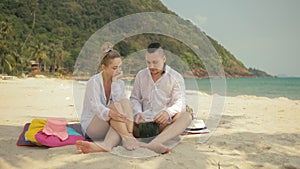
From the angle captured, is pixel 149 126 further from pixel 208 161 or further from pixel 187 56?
pixel 187 56

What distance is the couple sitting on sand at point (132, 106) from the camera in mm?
3055

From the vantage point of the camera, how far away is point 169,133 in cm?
319

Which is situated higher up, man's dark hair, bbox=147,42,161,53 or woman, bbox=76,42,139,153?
man's dark hair, bbox=147,42,161,53

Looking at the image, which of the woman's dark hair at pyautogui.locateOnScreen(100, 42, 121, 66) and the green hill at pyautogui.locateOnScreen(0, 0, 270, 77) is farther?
the green hill at pyautogui.locateOnScreen(0, 0, 270, 77)

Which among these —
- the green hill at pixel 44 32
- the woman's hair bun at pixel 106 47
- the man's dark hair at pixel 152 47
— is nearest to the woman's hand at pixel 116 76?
the woman's hair bun at pixel 106 47

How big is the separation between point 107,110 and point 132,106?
1.63 ft

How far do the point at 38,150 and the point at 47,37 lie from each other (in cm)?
5066

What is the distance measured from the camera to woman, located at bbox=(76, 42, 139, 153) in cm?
303

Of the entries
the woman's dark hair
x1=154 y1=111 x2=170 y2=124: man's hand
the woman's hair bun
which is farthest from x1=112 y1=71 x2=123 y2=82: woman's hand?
x1=154 y1=111 x2=170 y2=124: man's hand

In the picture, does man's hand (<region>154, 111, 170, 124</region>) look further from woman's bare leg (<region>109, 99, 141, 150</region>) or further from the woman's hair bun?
the woman's hair bun

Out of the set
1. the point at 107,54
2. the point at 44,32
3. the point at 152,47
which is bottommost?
the point at 107,54

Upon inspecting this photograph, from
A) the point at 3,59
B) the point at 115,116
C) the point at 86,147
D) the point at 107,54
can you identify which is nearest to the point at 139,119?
the point at 115,116

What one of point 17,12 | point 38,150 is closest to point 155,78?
point 38,150

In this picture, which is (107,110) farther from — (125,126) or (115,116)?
(125,126)
